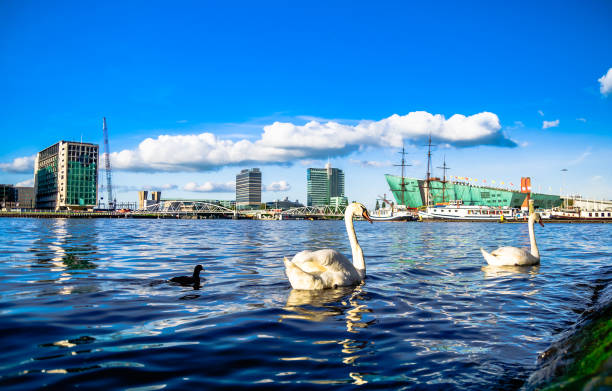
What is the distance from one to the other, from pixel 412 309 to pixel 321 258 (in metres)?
2.79

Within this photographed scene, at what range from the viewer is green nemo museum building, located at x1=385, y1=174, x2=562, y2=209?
579ft

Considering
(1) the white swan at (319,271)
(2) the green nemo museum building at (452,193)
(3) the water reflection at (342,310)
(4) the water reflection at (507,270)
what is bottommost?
(4) the water reflection at (507,270)

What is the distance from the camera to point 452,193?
181 metres

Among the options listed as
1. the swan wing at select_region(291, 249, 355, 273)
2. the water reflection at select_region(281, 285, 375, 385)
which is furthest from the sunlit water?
the swan wing at select_region(291, 249, 355, 273)

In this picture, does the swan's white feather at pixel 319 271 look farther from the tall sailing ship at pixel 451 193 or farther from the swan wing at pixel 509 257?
the tall sailing ship at pixel 451 193

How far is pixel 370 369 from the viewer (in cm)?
446

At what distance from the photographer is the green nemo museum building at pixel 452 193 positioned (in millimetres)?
176625

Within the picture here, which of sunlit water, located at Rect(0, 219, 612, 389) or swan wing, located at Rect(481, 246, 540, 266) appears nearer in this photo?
sunlit water, located at Rect(0, 219, 612, 389)

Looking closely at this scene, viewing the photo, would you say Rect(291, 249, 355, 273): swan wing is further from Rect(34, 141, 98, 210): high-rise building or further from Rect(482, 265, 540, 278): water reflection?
Rect(34, 141, 98, 210): high-rise building

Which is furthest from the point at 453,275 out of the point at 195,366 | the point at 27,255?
the point at 27,255

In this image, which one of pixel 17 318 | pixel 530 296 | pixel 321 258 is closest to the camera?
pixel 17 318

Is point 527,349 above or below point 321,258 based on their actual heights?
below

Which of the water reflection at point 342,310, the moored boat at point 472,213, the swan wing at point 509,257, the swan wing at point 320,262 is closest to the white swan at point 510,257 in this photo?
the swan wing at point 509,257

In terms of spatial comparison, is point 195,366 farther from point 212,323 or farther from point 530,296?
point 530,296
